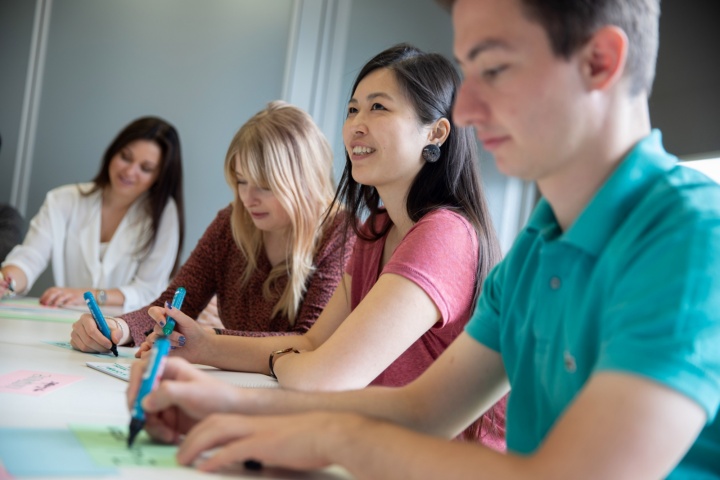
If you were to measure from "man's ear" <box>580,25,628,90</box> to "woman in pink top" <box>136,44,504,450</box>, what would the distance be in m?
0.61

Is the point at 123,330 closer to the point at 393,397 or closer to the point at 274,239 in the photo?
Answer: the point at 274,239

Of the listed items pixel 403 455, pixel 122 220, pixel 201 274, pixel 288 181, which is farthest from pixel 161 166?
pixel 403 455

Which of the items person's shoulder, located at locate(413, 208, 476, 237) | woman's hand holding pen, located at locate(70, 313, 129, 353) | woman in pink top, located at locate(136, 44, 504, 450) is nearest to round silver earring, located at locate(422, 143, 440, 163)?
woman in pink top, located at locate(136, 44, 504, 450)

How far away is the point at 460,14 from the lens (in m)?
0.82

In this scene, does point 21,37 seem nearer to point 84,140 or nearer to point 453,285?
point 84,140

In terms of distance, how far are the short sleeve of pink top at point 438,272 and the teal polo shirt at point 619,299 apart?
34 centimetres

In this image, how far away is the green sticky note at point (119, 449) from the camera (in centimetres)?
75

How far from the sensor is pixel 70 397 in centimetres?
106

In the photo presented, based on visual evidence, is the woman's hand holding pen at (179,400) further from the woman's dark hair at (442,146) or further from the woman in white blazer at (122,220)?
the woman in white blazer at (122,220)

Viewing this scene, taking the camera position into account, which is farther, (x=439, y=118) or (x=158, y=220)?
(x=158, y=220)

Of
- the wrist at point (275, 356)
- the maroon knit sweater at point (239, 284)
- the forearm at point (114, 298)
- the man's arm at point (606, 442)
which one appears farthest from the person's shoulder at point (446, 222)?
the forearm at point (114, 298)

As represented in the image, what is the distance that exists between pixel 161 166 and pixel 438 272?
2336mm

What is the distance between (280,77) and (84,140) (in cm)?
102

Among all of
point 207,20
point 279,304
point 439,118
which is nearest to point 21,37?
point 207,20
